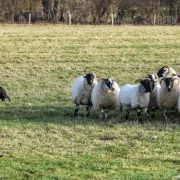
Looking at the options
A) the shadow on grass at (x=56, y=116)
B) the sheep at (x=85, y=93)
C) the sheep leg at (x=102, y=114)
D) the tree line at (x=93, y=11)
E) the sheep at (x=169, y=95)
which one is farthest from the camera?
the tree line at (x=93, y=11)

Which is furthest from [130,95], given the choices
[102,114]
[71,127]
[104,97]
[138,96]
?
[71,127]

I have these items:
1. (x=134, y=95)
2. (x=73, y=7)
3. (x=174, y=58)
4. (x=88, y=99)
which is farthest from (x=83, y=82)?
(x=73, y=7)

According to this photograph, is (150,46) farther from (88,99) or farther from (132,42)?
(88,99)

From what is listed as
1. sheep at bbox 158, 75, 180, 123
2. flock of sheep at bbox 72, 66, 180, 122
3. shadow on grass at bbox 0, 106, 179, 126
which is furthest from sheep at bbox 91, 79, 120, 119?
sheep at bbox 158, 75, 180, 123

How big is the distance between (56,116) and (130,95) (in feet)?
7.84

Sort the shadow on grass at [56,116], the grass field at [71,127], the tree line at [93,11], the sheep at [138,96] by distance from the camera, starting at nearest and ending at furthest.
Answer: the grass field at [71,127]
the shadow on grass at [56,116]
the sheep at [138,96]
the tree line at [93,11]

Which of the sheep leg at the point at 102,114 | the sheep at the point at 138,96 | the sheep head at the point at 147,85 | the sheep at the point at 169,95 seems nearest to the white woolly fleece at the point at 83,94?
the sheep leg at the point at 102,114

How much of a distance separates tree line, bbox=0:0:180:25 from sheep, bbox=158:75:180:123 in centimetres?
3780

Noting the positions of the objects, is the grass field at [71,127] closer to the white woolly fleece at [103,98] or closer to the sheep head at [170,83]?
the white woolly fleece at [103,98]

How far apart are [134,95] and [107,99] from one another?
0.99 metres

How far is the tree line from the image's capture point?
53.8 metres

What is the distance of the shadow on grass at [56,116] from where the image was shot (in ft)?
49.1

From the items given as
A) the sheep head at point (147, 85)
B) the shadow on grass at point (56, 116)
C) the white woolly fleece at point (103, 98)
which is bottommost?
the shadow on grass at point (56, 116)

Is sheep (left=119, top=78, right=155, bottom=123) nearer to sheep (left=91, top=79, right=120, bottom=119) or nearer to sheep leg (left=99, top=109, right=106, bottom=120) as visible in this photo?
sheep (left=91, top=79, right=120, bottom=119)
